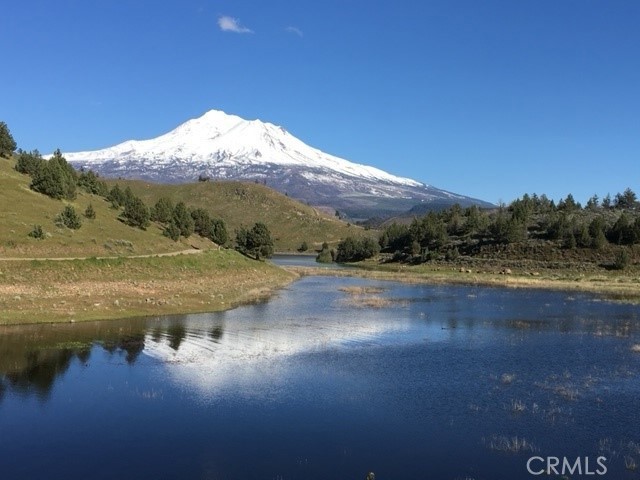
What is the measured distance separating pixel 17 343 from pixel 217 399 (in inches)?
716

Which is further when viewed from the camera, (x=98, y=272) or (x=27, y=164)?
(x=27, y=164)

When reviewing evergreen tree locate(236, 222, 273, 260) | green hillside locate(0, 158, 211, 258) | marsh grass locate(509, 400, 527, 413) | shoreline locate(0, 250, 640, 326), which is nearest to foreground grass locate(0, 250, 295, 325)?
shoreline locate(0, 250, 640, 326)

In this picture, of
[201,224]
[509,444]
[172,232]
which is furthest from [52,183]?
[509,444]

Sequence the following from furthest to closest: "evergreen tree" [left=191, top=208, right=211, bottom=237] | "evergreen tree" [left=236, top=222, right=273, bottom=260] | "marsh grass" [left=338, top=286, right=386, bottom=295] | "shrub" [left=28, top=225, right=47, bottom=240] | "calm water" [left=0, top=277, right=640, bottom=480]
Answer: "evergreen tree" [left=191, top=208, right=211, bottom=237]
"evergreen tree" [left=236, top=222, right=273, bottom=260]
"marsh grass" [left=338, top=286, right=386, bottom=295]
"shrub" [left=28, top=225, right=47, bottom=240]
"calm water" [left=0, top=277, right=640, bottom=480]

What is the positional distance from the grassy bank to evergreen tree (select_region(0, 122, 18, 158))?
62.3 m

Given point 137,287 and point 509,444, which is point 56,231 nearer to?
point 137,287

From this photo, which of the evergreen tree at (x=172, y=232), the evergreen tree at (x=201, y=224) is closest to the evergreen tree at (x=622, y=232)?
the evergreen tree at (x=201, y=224)

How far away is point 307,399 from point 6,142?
102238 mm

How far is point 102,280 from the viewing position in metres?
58.2

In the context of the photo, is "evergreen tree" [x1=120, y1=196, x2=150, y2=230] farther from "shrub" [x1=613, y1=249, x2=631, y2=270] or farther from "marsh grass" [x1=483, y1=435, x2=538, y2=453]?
"shrub" [x1=613, y1=249, x2=631, y2=270]

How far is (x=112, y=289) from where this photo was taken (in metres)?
55.8

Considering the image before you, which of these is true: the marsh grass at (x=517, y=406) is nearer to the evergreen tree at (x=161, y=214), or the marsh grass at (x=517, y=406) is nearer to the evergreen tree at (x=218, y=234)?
the evergreen tree at (x=161, y=214)

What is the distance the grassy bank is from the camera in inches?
3789

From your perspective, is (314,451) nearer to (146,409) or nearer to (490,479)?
(490,479)
